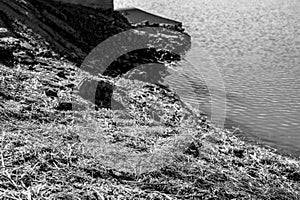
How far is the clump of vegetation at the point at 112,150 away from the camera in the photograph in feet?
13.6

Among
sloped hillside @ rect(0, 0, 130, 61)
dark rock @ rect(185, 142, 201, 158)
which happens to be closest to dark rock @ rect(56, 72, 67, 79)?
sloped hillside @ rect(0, 0, 130, 61)

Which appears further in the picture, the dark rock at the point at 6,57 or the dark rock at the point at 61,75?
the dark rock at the point at 61,75

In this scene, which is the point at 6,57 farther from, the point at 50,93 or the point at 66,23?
the point at 66,23

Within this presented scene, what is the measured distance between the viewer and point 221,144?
7703mm

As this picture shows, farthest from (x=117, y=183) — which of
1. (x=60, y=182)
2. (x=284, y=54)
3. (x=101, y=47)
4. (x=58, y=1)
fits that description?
(x=284, y=54)

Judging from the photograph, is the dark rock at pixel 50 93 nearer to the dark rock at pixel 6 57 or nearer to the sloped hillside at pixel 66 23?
the dark rock at pixel 6 57

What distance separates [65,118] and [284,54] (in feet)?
40.0

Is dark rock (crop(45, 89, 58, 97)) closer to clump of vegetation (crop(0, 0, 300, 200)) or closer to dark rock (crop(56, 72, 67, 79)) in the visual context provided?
clump of vegetation (crop(0, 0, 300, 200))

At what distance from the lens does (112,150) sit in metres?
5.42

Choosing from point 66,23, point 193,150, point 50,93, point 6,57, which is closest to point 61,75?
point 6,57

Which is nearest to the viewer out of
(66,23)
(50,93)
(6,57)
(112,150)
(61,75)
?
(112,150)

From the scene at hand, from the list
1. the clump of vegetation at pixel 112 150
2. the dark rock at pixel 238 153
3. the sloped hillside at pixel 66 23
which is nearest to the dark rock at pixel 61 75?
the clump of vegetation at pixel 112 150

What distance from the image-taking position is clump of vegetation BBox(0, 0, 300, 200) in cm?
414

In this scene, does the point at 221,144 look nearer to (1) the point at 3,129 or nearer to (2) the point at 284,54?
(1) the point at 3,129
